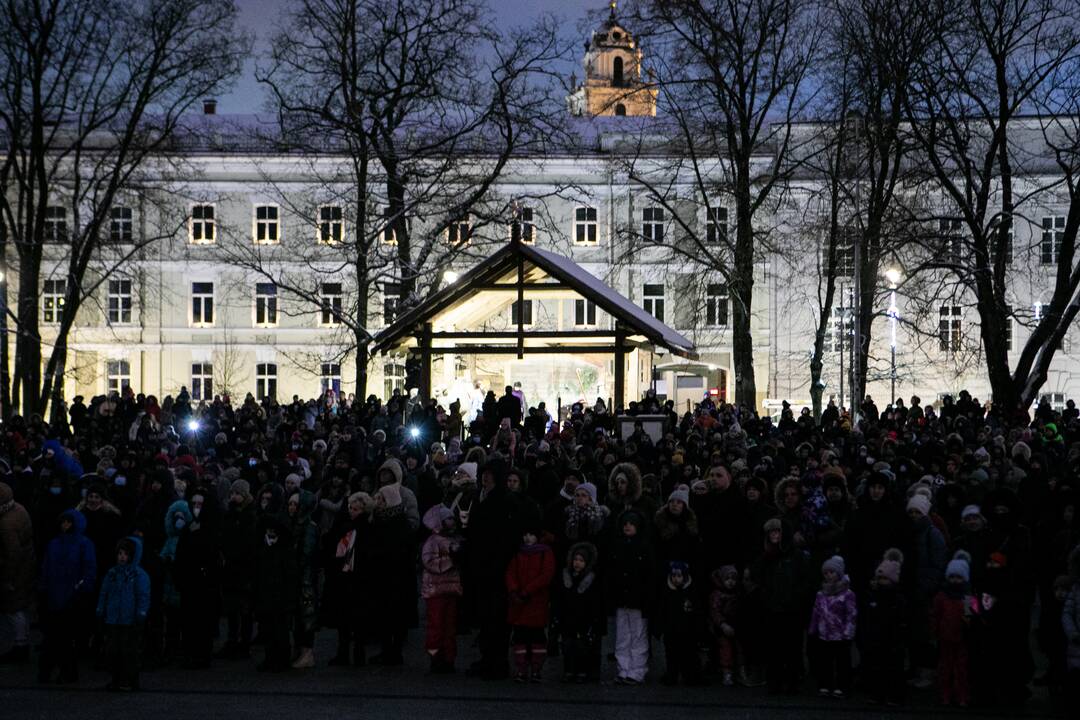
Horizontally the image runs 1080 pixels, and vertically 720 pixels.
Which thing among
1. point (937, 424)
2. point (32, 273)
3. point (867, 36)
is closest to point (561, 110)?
point (867, 36)

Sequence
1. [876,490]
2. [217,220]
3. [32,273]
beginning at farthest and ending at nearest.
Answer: [217,220], [32,273], [876,490]

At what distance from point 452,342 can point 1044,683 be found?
50.7 feet

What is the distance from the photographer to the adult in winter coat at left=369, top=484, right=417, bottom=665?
46.0 feet

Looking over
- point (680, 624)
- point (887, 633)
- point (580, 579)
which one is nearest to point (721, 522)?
point (680, 624)

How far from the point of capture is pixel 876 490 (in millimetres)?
13148

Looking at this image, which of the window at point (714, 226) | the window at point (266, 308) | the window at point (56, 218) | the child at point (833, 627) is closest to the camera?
the child at point (833, 627)

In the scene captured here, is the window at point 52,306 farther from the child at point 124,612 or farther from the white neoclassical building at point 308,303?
the child at point 124,612

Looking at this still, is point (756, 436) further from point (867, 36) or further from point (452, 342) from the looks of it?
point (867, 36)

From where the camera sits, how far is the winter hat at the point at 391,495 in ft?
46.2

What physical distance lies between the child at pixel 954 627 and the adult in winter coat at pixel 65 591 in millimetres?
6866

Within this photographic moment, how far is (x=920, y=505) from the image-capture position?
1295 cm

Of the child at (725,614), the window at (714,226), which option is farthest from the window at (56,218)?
the child at (725,614)

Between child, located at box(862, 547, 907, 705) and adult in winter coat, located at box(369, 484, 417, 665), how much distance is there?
4031mm

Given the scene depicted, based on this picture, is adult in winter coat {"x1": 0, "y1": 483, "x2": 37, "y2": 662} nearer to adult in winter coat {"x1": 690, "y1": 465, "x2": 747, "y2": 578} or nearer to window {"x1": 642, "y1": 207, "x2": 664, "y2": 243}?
adult in winter coat {"x1": 690, "y1": 465, "x2": 747, "y2": 578}
